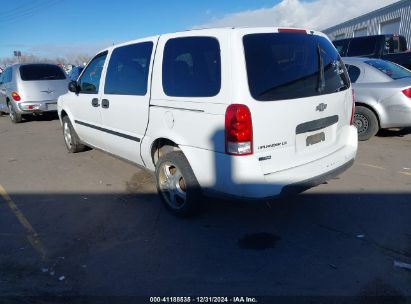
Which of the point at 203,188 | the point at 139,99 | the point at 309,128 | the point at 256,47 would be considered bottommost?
the point at 203,188

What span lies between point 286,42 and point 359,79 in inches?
154

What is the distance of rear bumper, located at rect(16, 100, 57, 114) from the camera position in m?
10.5

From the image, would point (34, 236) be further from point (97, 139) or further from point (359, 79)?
point (359, 79)

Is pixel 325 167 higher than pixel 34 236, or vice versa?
pixel 325 167

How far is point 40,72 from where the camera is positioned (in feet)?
36.6

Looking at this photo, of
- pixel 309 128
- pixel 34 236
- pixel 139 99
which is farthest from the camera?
pixel 139 99

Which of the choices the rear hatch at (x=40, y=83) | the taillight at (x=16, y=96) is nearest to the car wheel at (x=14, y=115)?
→ the taillight at (x=16, y=96)

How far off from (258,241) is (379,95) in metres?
4.36

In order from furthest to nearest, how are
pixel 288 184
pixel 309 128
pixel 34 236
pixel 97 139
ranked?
pixel 97 139 < pixel 34 236 < pixel 309 128 < pixel 288 184

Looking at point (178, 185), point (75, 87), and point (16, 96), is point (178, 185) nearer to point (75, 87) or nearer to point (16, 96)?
point (75, 87)

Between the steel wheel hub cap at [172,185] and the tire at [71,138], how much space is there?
293cm

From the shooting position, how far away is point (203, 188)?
11.6ft

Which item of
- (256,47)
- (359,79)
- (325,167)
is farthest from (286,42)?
(359,79)

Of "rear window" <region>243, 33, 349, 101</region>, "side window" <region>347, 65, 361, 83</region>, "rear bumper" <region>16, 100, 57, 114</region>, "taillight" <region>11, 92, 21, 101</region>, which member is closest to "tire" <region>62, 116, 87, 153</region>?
"rear window" <region>243, 33, 349, 101</region>
